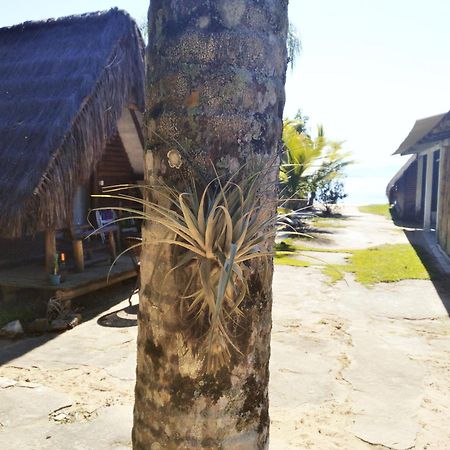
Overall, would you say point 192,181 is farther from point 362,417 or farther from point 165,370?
point 362,417

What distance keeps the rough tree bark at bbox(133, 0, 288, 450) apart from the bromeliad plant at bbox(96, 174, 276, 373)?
2.2 inches

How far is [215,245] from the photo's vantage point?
1211 millimetres

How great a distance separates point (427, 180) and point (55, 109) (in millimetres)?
12905

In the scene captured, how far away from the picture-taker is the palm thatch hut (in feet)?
19.9

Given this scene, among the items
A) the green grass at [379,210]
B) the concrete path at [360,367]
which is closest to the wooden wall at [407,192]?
the green grass at [379,210]

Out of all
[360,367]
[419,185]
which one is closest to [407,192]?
[419,185]

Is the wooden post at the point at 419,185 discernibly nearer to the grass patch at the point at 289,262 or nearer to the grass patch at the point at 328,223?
the grass patch at the point at 328,223

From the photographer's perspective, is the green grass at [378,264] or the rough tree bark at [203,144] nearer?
the rough tree bark at [203,144]

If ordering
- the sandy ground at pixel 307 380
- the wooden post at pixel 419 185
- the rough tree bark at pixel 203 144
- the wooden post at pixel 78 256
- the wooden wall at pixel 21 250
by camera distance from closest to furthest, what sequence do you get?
the rough tree bark at pixel 203 144, the sandy ground at pixel 307 380, the wooden post at pixel 78 256, the wooden wall at pixel 21 250, the wooden post at pixel 419 185

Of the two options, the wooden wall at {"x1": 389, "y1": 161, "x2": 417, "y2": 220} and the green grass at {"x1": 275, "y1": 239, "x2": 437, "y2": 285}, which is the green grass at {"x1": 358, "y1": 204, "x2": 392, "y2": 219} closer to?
the wooden wall at {"x1": 389, "y1": 161, "x2": 417, "y2": 220}

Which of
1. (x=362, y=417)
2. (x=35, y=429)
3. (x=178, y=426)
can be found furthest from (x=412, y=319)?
(x=178, y=426)

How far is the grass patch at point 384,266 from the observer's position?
29.2 ft

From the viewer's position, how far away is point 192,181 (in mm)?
1315

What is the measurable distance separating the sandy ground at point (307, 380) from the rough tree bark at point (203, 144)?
2.14m
